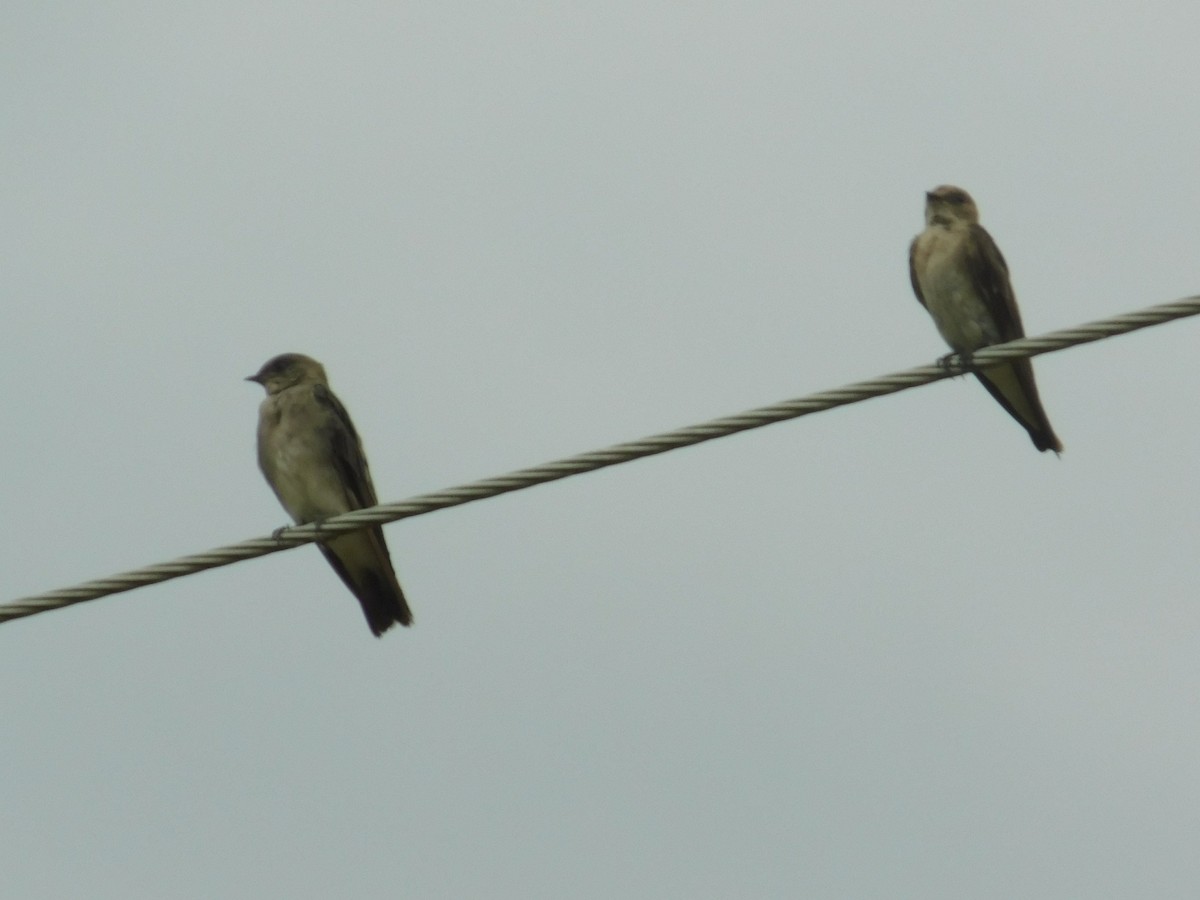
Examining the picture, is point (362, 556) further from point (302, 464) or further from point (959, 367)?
point (959, 367)

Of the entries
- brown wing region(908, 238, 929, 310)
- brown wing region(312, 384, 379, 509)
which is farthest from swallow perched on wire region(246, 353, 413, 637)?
brown wing region(908, 238, 929, 310)

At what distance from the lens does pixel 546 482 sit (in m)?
6.99

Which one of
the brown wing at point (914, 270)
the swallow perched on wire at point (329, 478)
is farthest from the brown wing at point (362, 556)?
the brown wing at point (914, 270)

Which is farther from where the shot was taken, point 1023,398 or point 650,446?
point 1023,398

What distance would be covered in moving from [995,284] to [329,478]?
3384mm

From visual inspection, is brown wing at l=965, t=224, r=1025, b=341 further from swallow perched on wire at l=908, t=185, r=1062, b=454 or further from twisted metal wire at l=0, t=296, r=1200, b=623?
twisted metal wire at l=0, t=296, r=1200, b=623

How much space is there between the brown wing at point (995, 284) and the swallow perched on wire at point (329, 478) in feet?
10.3

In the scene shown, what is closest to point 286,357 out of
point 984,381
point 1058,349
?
point 984,381

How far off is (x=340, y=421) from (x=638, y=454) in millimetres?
4231

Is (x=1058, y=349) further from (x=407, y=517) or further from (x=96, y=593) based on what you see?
(x=96, y=593)

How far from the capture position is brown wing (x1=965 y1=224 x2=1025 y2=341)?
10.6m

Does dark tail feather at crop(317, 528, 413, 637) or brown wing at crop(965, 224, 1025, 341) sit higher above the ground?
brown wing at crop(965, 224, 1025, 341)

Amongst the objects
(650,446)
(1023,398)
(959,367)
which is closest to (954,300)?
(1023,398)

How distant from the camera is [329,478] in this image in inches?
424
